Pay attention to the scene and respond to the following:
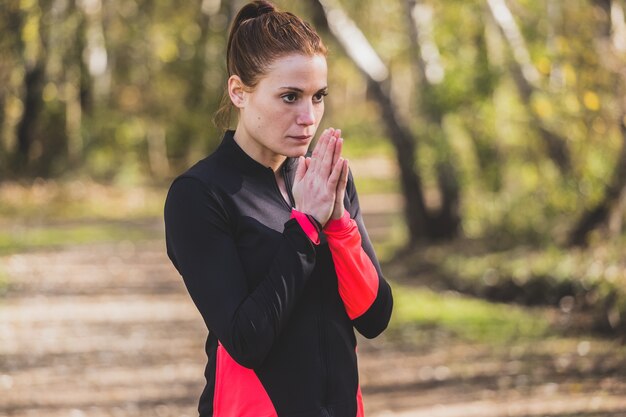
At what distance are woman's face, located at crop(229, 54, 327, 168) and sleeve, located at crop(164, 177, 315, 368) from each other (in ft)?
0.64

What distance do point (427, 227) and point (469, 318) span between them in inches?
192

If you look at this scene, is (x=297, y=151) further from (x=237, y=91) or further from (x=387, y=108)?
(x=387, y=108)

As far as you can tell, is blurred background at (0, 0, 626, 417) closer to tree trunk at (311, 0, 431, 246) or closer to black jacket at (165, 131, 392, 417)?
tree trunk at (311, 0, 431, 246)

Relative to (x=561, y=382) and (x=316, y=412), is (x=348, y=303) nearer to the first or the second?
(x=316, y=412)

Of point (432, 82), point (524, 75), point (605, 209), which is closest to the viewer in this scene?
point (605, 209)

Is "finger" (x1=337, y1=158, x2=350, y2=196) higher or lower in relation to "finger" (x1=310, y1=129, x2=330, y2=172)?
lower

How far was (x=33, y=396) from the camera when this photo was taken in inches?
347

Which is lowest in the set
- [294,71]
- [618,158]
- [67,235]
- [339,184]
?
[67,235]

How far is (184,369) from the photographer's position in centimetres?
984

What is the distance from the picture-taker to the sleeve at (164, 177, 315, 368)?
249 centimetres

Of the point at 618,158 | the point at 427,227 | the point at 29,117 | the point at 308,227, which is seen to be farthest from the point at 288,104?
the point at 29,117

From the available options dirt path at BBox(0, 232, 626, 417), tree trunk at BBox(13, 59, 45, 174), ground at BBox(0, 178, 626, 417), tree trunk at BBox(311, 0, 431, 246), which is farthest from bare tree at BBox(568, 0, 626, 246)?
tree trunk at BBox(13, 59, 45, 174)

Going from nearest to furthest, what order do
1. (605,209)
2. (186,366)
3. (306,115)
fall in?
1. (306,115)
2. (186,366)
3. (605,209)

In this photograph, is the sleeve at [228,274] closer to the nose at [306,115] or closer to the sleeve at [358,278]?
the sleeve at [358,278]
